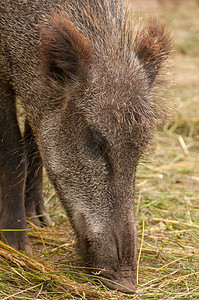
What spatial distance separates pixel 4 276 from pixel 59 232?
1.16 metres

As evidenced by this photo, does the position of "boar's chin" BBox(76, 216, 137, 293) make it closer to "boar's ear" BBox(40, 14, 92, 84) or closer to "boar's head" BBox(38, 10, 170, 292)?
"boar's head" BBox(38, 10, 170, 292)

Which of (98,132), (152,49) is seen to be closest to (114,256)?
(98,132)

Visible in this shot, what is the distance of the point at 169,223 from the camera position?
557 centimetres

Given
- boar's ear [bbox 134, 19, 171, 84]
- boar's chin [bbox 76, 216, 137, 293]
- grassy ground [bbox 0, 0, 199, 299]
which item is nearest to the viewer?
boar's chin [bbox 76, 216, 137, 293]

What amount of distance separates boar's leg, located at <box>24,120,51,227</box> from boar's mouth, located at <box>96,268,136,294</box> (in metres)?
1.54

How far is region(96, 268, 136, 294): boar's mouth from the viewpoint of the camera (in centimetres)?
390

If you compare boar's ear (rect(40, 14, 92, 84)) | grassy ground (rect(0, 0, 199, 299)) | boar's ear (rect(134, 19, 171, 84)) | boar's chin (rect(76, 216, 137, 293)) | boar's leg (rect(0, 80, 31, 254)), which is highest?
boar's ear (rect(40, 14, 92, 84))

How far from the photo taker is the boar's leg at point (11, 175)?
4.78 m

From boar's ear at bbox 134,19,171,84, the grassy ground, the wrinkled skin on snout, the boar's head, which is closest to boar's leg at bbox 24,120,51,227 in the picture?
the grassy ground

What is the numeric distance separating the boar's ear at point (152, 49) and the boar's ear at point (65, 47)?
1.59ft

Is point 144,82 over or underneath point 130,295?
over

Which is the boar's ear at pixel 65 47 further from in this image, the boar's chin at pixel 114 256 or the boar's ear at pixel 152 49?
the boar's chin at pixel 114 256

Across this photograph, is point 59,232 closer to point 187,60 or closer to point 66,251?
point 66,251

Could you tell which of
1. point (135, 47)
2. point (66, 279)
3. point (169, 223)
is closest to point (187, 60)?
point (169, 223)
